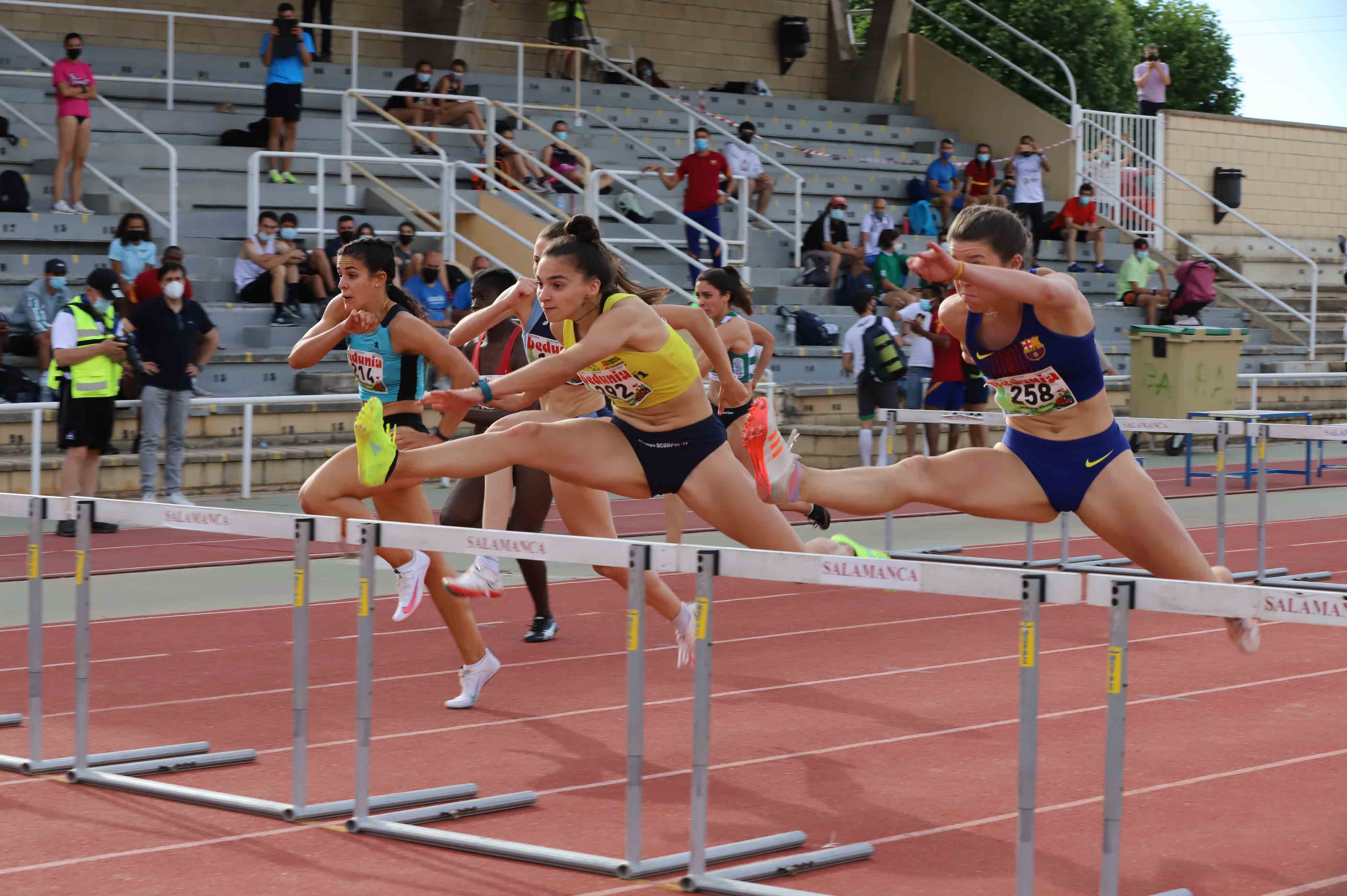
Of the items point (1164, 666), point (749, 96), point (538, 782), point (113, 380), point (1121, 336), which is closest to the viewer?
point (538, 782)

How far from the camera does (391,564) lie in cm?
757

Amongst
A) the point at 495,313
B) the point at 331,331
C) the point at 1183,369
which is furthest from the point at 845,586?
the point at 1183,369

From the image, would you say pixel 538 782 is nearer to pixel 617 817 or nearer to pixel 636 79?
pixel 617 817

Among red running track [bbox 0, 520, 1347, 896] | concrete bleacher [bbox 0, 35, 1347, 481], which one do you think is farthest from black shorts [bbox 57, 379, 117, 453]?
red running track [bbox 0, 520, 1347, 896]

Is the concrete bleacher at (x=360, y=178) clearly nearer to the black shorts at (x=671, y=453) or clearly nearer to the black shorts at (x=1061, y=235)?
the black shorts at (x=1061, y=235)

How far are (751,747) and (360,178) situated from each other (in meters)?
15.0

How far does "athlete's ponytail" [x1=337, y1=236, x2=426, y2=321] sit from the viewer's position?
7.02 meters

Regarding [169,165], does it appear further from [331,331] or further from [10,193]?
[331,331]

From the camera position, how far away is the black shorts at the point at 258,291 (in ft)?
56.1

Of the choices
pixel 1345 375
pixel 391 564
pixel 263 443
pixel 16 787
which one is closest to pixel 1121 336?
pixel 1345 375

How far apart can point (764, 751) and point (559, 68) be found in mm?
21855

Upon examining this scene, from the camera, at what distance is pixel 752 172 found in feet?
76.9

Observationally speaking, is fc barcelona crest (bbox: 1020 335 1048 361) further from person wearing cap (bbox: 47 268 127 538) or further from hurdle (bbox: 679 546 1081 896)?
person wearing cap (bbox: 47 268 127 538)

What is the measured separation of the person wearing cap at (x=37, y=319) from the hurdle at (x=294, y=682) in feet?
30.6
